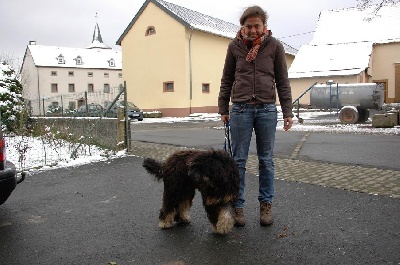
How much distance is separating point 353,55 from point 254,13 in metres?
34.3

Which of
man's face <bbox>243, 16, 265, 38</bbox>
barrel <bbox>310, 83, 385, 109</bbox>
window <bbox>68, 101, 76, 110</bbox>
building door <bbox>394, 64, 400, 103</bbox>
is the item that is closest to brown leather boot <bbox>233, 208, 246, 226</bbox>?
man's face <bbox>243, 16, 265, 38</bbox>

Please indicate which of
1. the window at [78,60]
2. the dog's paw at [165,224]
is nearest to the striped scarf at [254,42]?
the dog's paw at [165,224]

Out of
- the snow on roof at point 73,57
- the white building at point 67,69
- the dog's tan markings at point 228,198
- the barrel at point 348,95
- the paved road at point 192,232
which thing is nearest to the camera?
the paved road at point 192,232

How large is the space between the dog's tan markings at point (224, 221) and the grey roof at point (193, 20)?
91.9ft

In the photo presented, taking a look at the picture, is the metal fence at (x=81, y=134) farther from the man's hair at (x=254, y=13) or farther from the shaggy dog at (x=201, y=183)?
the man's hair at (x=254, y=13)

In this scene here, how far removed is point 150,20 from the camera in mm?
32969

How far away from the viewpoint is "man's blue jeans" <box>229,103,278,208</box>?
4077 mm

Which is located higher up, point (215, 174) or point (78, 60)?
point (78, 60)

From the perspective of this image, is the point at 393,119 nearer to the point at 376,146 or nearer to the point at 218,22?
the point at 376,146

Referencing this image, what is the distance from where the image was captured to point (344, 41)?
37.6 meters

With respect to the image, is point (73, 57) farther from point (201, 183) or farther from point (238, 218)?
point (201, 183)

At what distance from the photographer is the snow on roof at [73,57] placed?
211ft

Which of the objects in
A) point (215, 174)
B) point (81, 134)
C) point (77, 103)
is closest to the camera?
point (215, 174)

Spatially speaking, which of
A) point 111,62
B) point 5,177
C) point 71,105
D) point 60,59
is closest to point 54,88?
point 60,59
